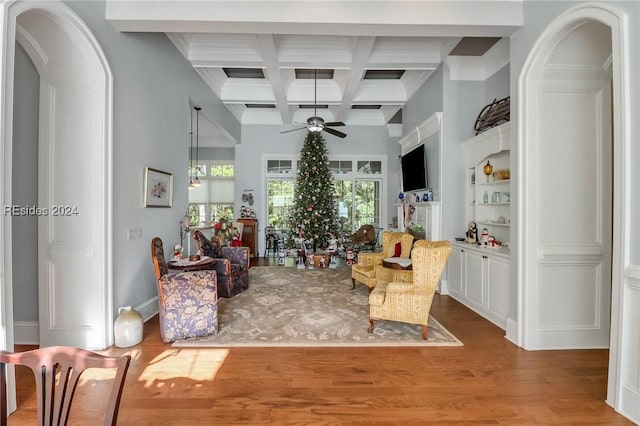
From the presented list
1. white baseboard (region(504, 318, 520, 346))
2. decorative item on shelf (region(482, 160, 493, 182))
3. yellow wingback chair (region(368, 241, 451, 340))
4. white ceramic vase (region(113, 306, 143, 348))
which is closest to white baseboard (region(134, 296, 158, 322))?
white ceramic vase (region(113, 306, 143, 348))

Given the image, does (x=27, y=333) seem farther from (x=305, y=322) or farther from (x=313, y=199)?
(x=313, y=199)

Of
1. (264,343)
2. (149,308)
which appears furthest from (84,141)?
(264,343)

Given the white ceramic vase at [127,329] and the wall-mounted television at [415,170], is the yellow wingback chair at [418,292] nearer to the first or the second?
the white ceramic vase at [127,329]

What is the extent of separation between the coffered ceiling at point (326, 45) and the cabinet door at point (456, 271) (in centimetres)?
299

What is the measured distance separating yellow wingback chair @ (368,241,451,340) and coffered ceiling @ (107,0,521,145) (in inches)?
97.6

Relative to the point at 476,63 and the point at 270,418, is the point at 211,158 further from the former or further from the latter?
the point at 270,418

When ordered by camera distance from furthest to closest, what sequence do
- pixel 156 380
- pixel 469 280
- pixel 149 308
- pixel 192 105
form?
1. pixel 192 105
2. pixel 469 280
3. pixel 149 308
4. pixel 156 380

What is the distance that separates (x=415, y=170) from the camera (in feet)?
A: 22.3

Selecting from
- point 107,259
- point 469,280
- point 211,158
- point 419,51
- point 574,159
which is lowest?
point 469,280

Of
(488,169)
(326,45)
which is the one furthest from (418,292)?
(326,45)

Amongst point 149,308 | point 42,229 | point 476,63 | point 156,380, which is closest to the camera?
point 156,380

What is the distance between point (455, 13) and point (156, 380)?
15.2 ft

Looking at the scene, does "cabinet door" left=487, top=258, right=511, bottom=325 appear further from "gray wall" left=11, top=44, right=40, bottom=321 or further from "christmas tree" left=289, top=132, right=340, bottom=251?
"gray wall" left=11, top=44, right=40, bottom=321

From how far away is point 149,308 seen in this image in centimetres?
438
